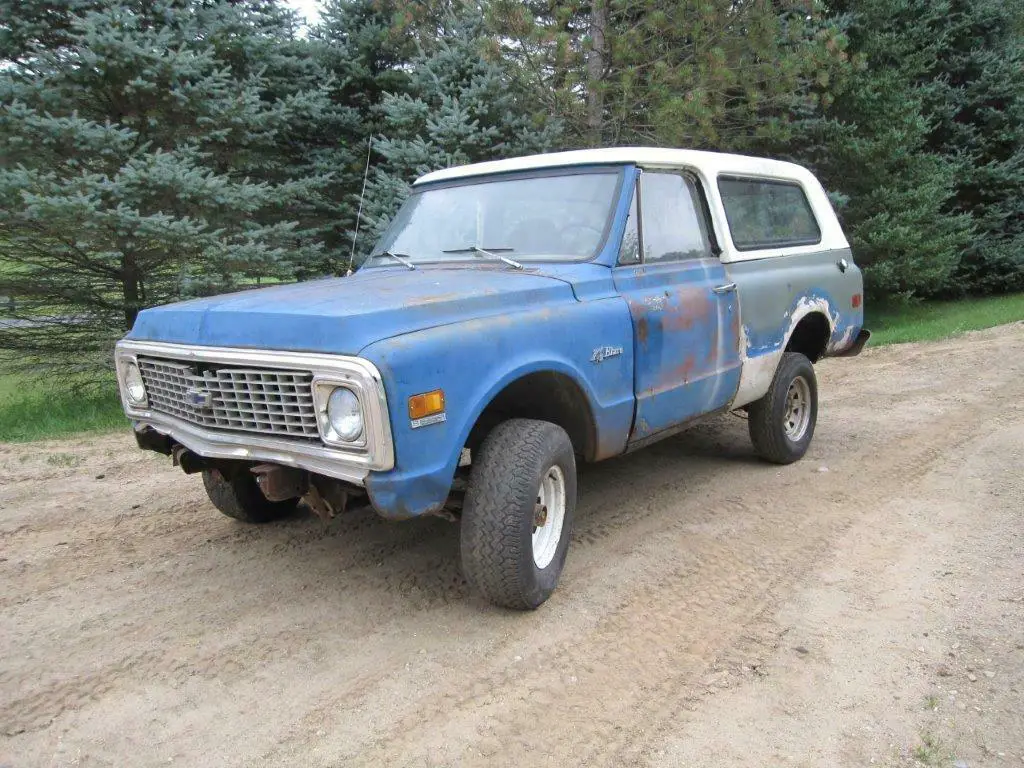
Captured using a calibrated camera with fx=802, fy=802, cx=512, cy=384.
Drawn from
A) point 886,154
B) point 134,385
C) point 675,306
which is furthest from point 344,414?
point 886,154

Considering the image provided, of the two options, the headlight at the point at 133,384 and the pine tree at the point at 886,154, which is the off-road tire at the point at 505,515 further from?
the pine tree at the point at 886,154

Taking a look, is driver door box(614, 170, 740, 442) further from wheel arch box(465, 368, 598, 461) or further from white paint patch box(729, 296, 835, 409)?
wheel arch box(465, 368, 598, 461)

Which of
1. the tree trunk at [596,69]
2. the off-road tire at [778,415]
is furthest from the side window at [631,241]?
the tree trunk at [596,69]

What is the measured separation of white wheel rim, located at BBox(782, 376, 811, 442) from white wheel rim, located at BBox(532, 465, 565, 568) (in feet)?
8.64

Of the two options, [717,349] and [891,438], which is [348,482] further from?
[891,438]

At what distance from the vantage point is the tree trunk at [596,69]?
10336 mm

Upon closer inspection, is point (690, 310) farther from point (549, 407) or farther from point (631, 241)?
point (549, 407)

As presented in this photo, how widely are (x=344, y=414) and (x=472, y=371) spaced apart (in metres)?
0.53

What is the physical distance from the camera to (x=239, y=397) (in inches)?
126

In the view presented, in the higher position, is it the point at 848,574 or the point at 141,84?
the point at 141,84

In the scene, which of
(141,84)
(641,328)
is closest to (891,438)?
(641,328)

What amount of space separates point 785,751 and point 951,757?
51 cm

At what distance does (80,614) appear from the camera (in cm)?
353

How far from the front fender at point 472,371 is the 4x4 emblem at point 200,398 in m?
0.87
